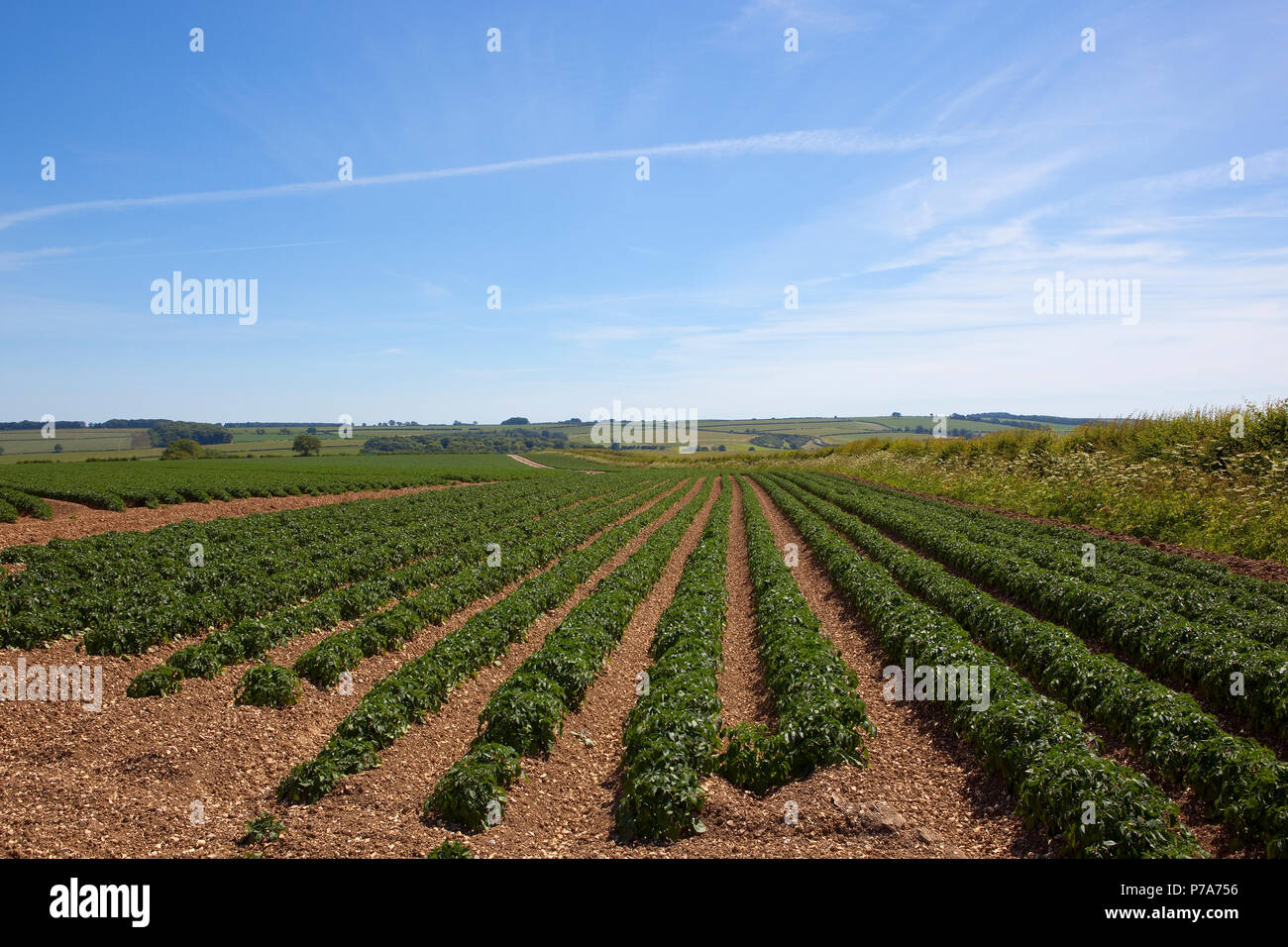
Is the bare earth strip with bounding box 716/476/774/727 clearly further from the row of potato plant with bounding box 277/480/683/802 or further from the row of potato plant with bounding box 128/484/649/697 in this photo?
the row of potato plant with bounding box 128/484/649/697

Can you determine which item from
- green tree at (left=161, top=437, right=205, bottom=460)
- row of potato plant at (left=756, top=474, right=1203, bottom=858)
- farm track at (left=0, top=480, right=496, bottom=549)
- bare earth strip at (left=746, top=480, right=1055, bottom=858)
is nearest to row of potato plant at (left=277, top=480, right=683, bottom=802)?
bare earth strip at (left=746, top=480, right=1055, bottom=858)

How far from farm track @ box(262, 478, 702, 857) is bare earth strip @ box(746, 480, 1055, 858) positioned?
14.9 feet

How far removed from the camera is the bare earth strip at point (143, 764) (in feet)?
22.2

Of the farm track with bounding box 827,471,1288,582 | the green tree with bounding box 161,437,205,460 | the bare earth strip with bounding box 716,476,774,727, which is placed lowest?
the bare earth strip with bounding box 716,476,774,727

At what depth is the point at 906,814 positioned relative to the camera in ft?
23.9

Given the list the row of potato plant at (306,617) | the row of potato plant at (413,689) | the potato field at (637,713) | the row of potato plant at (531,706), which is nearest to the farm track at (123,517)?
the potato field at (637,713)

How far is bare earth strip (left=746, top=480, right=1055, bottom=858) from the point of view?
21.8 feet

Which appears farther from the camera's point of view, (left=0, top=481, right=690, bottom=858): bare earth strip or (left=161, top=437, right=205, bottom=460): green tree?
(left=161, top=437, right=205, bottom=460): green tree

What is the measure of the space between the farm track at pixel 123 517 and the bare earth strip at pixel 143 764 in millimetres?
17077

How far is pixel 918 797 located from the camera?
7.79 m

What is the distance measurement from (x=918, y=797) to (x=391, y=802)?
6509 mm

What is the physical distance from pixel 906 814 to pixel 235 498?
4566cm
